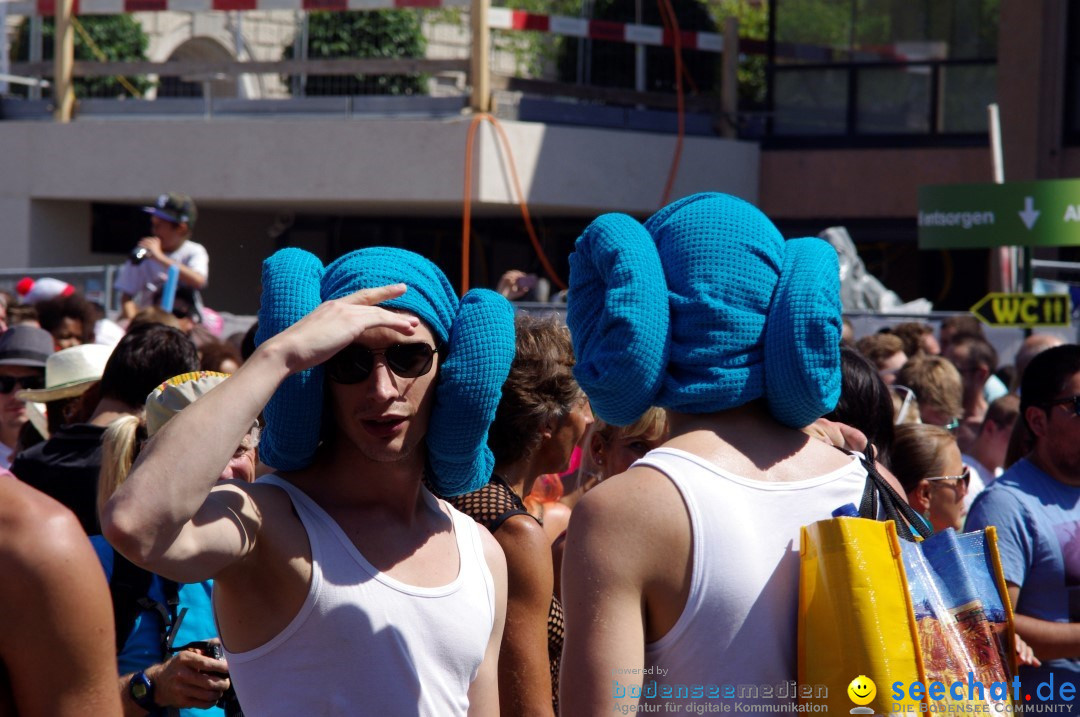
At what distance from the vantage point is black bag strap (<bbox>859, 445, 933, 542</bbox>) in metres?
2.32

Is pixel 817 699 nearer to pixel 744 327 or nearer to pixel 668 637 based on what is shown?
pixel 668 637

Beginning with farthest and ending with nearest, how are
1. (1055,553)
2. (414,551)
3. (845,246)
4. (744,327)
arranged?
(845,246) < (1055,553) < (414,551) < (744,327)

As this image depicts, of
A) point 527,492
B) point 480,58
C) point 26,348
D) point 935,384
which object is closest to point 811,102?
point 480,58

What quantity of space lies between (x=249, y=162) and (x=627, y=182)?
4.49 meters

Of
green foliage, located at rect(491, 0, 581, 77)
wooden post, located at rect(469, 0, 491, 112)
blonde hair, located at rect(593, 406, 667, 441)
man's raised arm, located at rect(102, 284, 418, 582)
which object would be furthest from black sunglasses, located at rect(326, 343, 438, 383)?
green foliage, located at rect(491, 0, 581, 77)

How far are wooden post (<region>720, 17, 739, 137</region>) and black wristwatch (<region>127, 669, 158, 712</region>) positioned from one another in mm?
14442

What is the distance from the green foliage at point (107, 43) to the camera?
17859mm

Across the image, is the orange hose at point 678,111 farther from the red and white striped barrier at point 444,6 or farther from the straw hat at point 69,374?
the straw hat at point 69,374

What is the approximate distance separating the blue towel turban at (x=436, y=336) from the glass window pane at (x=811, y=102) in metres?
15.0

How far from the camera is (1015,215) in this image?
8531 millimetres

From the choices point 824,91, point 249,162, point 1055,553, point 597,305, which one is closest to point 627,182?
point 824,91

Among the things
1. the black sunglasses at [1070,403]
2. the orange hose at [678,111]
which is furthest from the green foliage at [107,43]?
the black sunglasses at [1070,403]

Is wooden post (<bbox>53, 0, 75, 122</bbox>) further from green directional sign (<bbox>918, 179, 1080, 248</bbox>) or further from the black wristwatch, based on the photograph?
the black wristwatch

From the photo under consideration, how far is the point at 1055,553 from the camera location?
3930 mm
